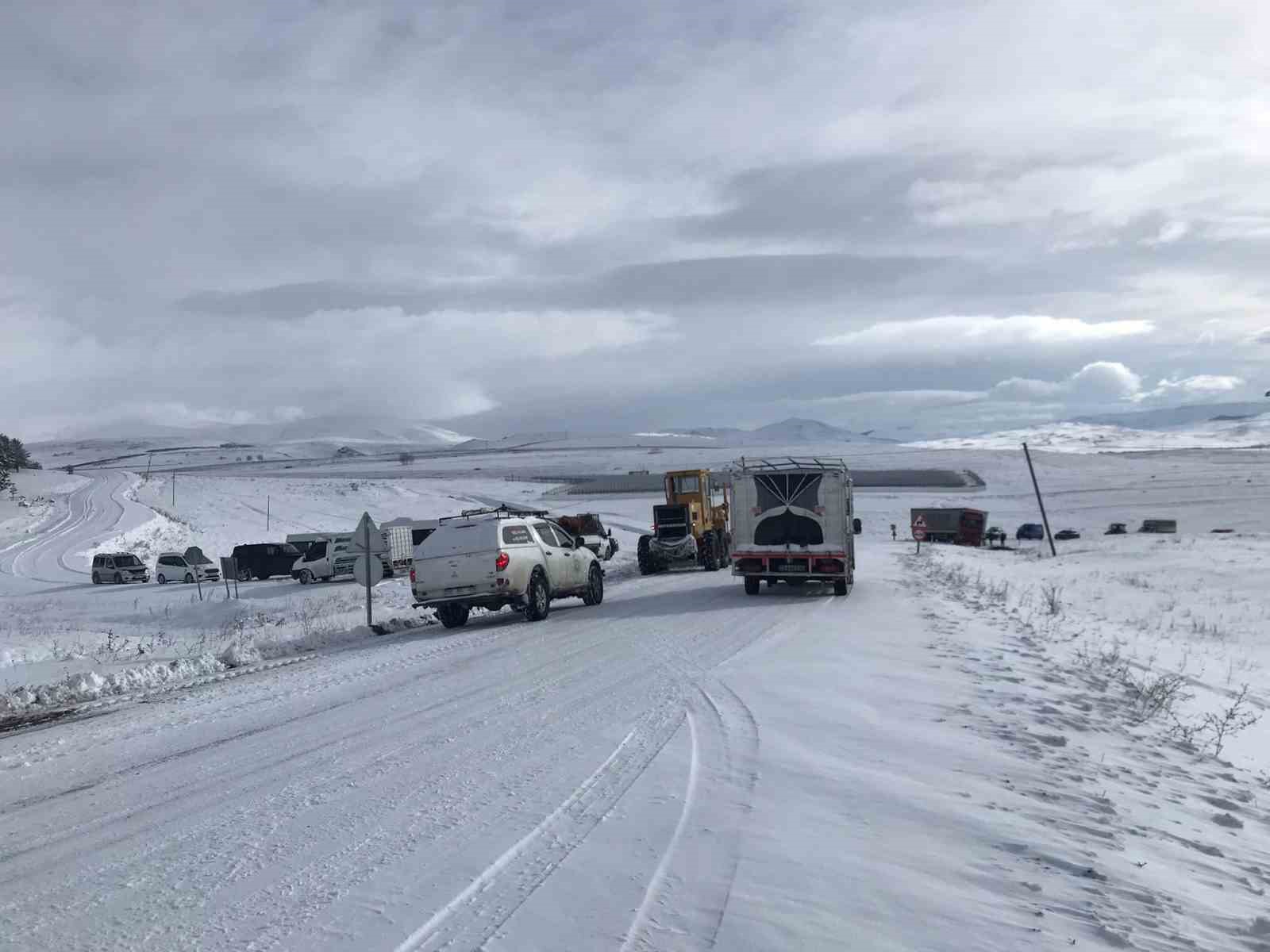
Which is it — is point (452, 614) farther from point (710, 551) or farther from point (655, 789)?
point (710, 551)

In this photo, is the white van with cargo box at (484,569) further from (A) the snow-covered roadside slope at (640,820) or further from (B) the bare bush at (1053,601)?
(B) the bare bush at (1053,601)

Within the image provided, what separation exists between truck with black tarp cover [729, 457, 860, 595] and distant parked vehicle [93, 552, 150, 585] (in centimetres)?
3663

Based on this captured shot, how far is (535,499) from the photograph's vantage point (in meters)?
99.3

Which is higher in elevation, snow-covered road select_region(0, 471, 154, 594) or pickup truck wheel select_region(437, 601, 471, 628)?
snow-covered road select_region(0, 471, 154, 594)

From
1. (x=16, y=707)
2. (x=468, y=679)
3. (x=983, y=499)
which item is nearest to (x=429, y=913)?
(x=468, y=679)

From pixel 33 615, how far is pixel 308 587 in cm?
966

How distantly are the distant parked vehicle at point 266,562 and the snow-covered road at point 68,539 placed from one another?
24.8 feet

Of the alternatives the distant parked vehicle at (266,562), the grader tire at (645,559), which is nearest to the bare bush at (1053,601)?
the grader tire at (645,559)

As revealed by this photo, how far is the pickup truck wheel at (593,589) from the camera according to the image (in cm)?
2180

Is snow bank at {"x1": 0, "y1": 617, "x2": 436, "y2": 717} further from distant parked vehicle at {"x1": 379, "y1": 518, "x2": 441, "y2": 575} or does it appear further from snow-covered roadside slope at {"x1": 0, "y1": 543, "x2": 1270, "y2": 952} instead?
distant parked vehicle at {"x1": 379, "y1": 518, "x2": 441, "y2": 575}

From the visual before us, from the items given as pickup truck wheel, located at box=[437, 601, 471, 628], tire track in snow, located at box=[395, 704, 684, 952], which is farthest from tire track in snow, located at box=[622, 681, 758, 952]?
pickup truck wheel, located at box=[437, 601, 471, 628]

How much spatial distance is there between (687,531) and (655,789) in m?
24.8

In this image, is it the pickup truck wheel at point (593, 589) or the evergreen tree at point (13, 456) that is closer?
the pickup truck wheel at point (593, 589)

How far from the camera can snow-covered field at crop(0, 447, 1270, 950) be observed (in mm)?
4875
